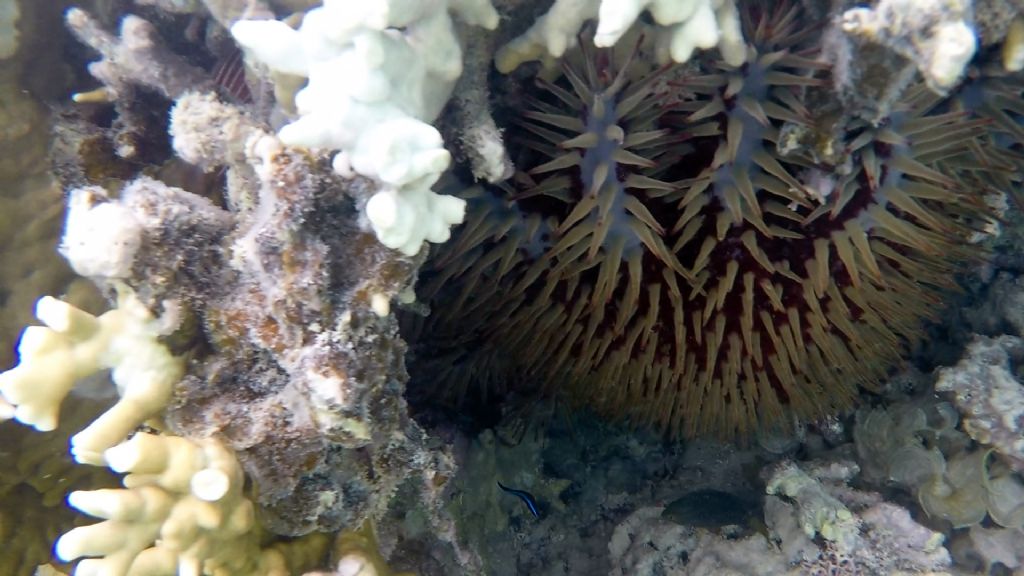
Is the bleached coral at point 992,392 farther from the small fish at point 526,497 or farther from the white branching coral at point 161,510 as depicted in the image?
the white branching coral at point 161,510

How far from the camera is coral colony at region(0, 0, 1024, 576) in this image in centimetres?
186

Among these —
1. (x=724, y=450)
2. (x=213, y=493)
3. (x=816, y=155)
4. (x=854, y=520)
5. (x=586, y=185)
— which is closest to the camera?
(x=213, y=493)

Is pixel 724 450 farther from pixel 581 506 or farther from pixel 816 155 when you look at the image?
pixel 816 155

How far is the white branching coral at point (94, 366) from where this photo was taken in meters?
1.83

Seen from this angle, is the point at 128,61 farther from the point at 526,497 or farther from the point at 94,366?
the point at 526,497

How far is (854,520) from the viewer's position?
125 inches

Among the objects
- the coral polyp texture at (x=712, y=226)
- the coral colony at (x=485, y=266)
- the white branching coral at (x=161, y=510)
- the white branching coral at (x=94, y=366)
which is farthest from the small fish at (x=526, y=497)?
the white branching coral at (x=94, y=366)

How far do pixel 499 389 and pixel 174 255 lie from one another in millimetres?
1917

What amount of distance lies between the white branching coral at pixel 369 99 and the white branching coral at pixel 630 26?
0.37 m

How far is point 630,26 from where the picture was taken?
6.79 ft

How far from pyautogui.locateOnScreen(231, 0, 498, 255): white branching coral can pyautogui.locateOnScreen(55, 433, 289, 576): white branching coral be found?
0.82 m

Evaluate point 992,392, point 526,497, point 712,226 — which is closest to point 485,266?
point 712,226

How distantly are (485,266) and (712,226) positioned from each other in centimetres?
84

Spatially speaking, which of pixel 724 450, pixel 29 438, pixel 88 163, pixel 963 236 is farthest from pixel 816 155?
pixel 29 438
